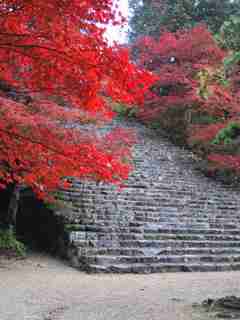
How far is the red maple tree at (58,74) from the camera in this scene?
5.77 metres

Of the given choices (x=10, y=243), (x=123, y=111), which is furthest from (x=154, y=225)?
(x=123, y=111)

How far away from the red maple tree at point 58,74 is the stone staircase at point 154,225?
184 cm

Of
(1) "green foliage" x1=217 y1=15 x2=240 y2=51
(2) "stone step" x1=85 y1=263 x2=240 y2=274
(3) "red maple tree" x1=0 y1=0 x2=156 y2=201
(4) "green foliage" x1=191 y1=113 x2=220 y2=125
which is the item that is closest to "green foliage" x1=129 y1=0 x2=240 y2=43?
(1) "green foliage" x1=217 y1=15 x2=240 y2=51

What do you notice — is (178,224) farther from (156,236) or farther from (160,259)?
(160,259)

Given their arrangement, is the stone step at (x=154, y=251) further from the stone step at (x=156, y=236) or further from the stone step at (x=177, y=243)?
the stone step at (x=156, y=236)

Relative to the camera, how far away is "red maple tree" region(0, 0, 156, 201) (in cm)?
577

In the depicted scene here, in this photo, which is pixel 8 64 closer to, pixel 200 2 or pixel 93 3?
pixel 93 3

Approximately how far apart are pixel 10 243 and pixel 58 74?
198 inches

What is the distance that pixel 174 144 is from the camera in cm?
2045

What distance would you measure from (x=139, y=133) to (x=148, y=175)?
677 centimetres

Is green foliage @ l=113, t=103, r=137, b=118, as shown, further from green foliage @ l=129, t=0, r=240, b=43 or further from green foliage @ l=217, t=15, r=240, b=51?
green foliage @ l=217, t=15, r=240, b=51

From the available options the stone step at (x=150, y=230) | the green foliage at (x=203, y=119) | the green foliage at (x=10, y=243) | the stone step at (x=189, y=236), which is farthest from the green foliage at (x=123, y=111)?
the green foliage at (x=10, y=243)

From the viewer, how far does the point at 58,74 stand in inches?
251

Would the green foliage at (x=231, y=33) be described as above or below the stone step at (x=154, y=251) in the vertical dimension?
above
